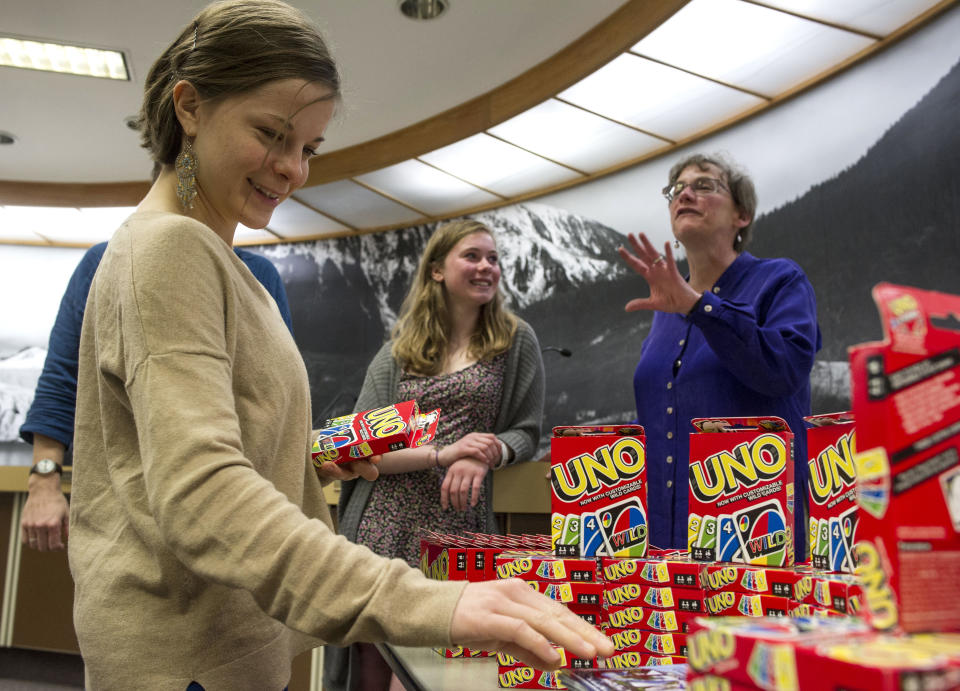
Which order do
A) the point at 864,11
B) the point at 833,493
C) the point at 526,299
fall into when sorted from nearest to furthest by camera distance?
the point at 833,493, the point at 864,11, the point at 526,299

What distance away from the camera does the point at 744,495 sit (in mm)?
921

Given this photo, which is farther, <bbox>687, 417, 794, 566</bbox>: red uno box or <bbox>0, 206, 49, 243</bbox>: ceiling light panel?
<bbox>0, 206, 49, 243</bbox>: ceiling light panel

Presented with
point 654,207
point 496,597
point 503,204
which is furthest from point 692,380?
point 503,204

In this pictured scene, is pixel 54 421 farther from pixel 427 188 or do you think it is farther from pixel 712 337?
pixel 427 188

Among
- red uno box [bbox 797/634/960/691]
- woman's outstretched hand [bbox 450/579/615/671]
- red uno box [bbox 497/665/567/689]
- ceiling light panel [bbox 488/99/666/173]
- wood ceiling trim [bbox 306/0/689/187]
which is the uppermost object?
wood ceiling trim [bbox 306/0/689/187]

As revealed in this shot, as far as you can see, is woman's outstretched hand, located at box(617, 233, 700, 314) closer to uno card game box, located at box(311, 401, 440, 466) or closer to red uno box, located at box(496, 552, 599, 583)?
uno card game box, located at box(311, 401, 440, 466)

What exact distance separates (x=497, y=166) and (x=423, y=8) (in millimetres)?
1741

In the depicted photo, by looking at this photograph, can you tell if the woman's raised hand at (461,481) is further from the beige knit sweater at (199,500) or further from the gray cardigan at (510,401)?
the beige knit sweater at (199,500)

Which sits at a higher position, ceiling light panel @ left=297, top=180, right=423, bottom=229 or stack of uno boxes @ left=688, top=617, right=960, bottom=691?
ceiling light panel @ left=297, top=180, right=423, bottom=229

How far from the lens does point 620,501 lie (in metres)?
0.99

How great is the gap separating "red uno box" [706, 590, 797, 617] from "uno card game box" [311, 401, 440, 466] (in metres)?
0.48

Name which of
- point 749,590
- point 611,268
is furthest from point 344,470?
point 611,268

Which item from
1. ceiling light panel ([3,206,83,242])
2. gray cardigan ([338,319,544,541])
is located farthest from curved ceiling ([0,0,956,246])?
gray cardigan ([338,319,544,541])

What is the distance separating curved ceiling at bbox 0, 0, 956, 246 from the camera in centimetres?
401
